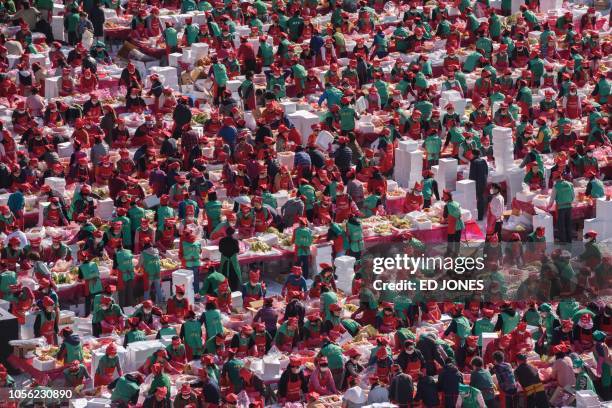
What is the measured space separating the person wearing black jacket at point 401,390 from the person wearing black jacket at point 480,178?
11.1m

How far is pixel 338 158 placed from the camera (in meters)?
49.3

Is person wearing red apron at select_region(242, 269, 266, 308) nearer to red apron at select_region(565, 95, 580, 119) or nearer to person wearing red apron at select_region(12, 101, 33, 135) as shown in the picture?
person wearing red apron at select_region(12, 101, 33, 135)

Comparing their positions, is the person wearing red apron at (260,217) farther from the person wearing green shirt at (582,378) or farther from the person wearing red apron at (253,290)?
the person wearing green shirt at (582,378)

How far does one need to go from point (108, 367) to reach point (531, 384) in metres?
7.41

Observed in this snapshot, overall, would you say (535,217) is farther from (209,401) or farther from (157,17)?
(157,17)

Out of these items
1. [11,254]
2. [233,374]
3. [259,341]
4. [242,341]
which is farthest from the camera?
[11,254]

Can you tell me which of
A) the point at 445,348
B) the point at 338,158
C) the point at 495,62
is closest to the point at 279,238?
the point at 338,158

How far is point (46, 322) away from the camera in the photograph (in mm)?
41531

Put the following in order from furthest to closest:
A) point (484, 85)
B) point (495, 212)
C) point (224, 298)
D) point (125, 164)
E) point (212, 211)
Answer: point (484, 85) → point (125, 164) → point (495, 212) → point (212, 211) → point (224, 298)

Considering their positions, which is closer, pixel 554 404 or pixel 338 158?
pixel 554 404

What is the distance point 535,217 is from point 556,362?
797 cm

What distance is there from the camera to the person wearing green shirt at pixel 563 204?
47062mm

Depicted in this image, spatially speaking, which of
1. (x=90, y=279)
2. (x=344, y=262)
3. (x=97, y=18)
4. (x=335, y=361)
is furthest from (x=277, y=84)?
(x=335, y=361)

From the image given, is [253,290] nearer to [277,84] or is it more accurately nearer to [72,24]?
[277,84]
